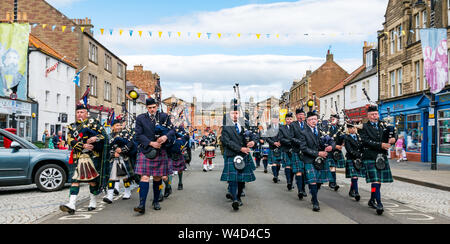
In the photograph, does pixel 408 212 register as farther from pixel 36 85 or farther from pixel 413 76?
pixel 36 85

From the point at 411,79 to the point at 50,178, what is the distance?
70.6 feet

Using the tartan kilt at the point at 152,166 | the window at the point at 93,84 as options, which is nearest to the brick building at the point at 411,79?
the tartan kilt at the point at 152,166

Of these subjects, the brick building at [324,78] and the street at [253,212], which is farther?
the brick building at [324,78]

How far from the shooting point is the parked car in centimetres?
934

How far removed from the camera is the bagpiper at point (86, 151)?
7.00 m

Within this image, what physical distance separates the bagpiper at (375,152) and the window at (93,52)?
1267 inches

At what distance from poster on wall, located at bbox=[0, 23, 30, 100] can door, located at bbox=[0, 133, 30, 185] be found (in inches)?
170

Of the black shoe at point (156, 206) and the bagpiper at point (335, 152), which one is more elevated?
the bagpiper at point (335, 152)

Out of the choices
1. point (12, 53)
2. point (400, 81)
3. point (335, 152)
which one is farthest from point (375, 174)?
point (400, 81)

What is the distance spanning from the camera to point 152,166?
703 cm

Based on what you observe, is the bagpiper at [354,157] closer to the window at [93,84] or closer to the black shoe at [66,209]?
the black shoe at [66,209]

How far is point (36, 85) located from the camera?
85.6 feet

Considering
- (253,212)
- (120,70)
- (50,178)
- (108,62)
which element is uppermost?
(108,62)

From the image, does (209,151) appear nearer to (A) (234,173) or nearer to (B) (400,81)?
(A) (234,173)
